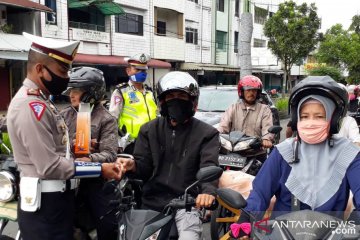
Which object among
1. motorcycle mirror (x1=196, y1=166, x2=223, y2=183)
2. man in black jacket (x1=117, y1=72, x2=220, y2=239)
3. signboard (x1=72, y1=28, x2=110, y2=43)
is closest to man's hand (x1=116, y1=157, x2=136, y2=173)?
man in black jacket (x1=117, y1=72, x2=220, y2=239)

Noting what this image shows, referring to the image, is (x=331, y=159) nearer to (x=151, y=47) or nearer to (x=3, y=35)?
(x=3, y=35)

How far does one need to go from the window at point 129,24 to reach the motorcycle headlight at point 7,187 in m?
21.3

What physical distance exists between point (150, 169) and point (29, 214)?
0.92 meters

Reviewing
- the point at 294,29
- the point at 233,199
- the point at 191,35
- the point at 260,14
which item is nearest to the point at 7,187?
the point at 233,199

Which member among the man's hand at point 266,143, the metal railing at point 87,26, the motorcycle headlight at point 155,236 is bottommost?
the motorcycle headlight at point 155,236

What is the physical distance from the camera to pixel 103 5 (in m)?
20.8

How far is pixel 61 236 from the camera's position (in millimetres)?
2467

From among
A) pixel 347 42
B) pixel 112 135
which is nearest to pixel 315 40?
pixel 347 42

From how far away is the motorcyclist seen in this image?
18.0 feet

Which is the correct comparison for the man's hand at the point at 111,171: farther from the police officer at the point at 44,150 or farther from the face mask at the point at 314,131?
the face mask at the point at 314,131

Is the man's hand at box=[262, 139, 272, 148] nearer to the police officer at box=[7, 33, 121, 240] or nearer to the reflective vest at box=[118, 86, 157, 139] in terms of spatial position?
the reflective vest at box=[118, 86, 157, 139]

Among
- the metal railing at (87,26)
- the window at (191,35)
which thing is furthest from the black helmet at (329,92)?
the window at (191,35)

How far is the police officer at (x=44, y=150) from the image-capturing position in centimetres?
222

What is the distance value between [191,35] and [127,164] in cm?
2819
